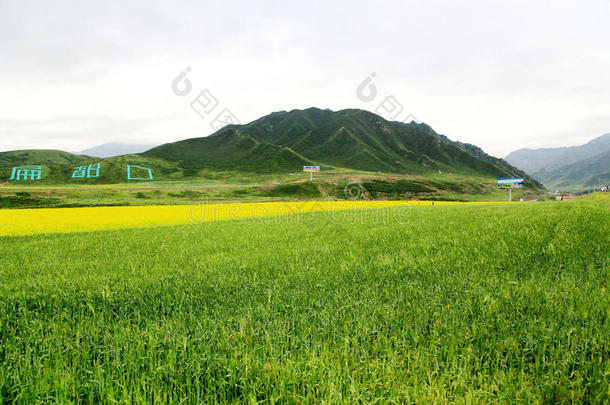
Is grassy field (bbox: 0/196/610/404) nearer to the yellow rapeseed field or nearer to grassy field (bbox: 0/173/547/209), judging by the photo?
the yellow rapeseed field

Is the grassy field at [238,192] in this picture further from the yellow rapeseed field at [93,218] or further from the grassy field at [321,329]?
the grassy field at [321,329]

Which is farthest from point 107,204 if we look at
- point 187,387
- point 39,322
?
point 187,387

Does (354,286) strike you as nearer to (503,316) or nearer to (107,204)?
(503,316)

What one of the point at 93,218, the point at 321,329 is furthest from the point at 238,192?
the point at 321,329

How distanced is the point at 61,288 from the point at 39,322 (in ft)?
8.75

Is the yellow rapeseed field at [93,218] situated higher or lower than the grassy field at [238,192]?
lower

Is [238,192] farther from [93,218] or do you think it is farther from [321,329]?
[321,329]

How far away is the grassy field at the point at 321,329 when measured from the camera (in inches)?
117

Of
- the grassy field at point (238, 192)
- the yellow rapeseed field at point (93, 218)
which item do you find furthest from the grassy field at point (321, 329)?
the grassy field at point (238, 192)

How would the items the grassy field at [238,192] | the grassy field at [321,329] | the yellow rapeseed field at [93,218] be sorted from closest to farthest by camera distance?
the grassy field at [321,329], the yellow rapeseed field at [93,218], the grassy field at [238,192]

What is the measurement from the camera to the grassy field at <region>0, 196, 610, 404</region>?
296cm

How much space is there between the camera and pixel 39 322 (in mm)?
4602

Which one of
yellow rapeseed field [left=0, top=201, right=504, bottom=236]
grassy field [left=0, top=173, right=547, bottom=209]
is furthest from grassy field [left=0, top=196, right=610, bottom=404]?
grassy field [left=0, top=173, right=547, bottom=209]

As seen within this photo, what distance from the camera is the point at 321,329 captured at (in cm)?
419
